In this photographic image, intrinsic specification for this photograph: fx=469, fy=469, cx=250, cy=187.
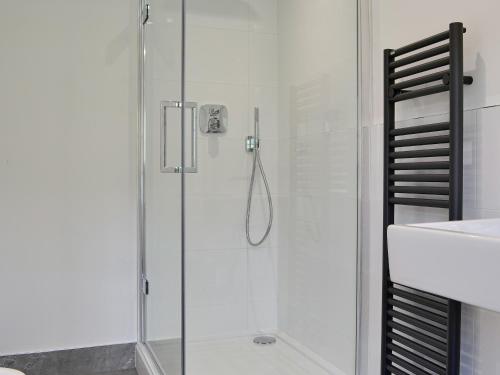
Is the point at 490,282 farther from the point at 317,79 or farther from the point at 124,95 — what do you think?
the point at 124,95

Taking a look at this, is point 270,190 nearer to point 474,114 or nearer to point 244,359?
point 244,359

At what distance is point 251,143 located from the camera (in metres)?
2.88

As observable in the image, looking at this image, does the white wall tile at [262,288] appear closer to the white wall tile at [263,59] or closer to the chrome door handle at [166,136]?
the chrome door handle at [166,136]

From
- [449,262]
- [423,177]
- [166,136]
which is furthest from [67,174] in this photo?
[449,262]

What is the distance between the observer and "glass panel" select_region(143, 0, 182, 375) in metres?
2.15

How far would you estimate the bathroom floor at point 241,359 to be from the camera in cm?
246

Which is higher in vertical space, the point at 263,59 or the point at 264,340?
the point at 263,59

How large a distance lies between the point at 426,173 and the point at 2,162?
241 cm

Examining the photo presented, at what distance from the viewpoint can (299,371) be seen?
2.48 m

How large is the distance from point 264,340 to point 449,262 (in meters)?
2.11

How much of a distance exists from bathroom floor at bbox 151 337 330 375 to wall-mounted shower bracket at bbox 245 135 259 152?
1.16 metres

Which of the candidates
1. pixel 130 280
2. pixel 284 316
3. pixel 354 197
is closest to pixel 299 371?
pixel 284 316

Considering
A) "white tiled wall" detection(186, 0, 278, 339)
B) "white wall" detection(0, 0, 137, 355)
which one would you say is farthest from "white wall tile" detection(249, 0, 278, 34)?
"white wall" detection(0, 0, 137, 355)

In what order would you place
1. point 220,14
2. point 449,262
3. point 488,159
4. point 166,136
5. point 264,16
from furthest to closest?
point 264,16 < point 220,14 < point 166,136 < point 488,159 < point 449,262
